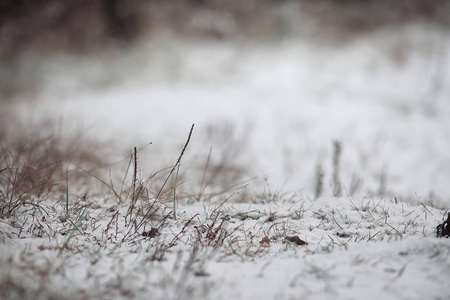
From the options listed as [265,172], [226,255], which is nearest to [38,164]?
[226,255]

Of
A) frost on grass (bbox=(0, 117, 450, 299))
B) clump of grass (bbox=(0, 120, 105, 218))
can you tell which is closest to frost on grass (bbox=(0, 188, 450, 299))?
frost on grass (bbox=(0, 117, 450, 299))

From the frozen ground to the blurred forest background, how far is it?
48 centimetres

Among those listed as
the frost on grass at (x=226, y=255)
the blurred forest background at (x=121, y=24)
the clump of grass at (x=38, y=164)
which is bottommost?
the frost on grass at (x=226, y=255)

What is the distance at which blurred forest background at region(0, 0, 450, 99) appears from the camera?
8.92m

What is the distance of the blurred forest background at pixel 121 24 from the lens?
29.3 feet

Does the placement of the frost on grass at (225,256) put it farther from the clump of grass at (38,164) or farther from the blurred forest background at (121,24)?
the blurred forest background at (121,24)

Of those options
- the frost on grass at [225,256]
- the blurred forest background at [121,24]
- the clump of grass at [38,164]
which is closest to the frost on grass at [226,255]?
the frost on grass at [225,256]

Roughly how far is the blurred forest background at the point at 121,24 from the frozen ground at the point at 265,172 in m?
0.48

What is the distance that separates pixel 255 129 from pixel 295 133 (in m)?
0.93

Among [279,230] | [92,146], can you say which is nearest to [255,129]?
[92,146]

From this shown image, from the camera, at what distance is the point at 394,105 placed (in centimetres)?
705

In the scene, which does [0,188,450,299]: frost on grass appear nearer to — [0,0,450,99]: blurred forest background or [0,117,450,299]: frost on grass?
[0,117,450,299]: frost on grass

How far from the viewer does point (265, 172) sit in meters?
4.98

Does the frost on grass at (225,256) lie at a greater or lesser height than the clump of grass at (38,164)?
lesser
